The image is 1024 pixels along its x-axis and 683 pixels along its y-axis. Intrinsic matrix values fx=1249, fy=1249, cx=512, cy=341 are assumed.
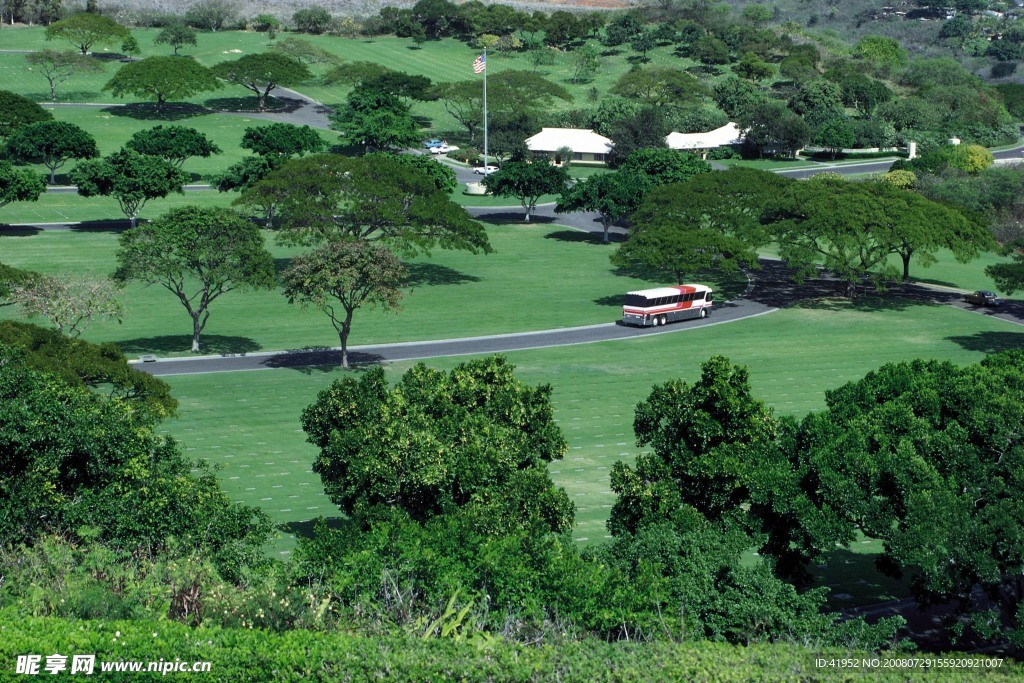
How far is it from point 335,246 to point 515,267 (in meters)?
34.7

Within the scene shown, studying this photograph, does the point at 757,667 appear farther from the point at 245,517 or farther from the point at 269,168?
the point at 269,168

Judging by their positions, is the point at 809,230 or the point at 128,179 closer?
the point at 809,230

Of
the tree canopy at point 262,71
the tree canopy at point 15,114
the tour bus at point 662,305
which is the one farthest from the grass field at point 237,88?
the tour bus at point 662,305

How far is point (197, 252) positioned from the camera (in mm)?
71250

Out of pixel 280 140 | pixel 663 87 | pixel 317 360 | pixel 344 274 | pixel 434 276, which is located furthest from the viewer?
pixel 663 87

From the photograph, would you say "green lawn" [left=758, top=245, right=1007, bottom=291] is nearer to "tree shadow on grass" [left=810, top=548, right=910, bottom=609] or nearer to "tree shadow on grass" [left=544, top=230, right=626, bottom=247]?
"tree shadow on grass" [left=544, top=230, right=626, bottom=247]

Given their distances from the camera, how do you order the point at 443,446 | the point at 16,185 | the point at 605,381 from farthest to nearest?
the point at 16,185 < the point at 605,381 < the point at 443,446

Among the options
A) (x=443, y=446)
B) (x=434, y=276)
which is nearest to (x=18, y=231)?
(x=434, y=276)

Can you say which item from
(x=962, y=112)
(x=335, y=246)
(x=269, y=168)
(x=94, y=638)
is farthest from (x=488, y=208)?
(x=94, y=638)

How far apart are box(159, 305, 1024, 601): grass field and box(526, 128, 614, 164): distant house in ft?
236

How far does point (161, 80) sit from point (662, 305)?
89904 millimetres

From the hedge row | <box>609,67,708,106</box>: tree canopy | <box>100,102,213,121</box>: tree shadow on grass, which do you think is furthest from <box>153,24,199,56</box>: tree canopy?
the hedge row
